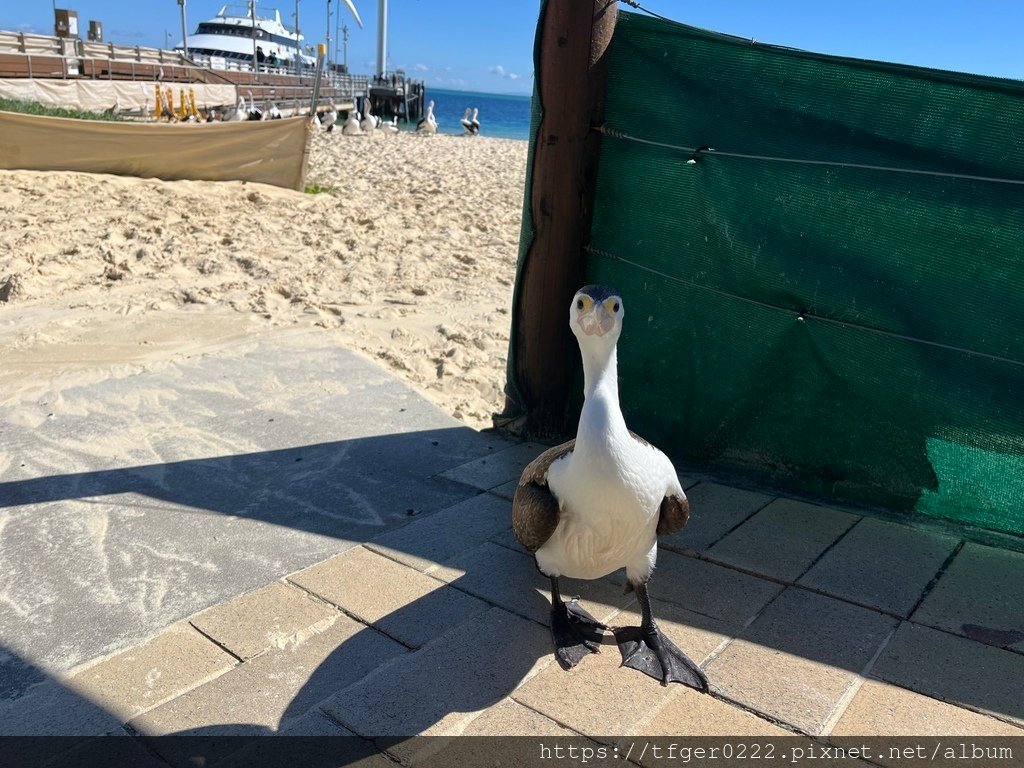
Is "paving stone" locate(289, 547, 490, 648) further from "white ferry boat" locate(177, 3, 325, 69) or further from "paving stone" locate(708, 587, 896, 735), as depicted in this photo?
"white ferry boat" locate(177, 3, 325, 69)

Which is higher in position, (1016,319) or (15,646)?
(1016,319)

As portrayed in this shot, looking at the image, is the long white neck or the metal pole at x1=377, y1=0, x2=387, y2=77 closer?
the long white neck

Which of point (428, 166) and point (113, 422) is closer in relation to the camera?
point (113, 422)

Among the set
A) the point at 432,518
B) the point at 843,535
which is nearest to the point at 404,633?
the point at 432,518

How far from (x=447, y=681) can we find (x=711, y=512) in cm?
155

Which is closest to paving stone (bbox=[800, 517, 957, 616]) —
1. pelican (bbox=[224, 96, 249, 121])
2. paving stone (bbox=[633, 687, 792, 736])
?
paving stone (bbox=[633, 687, 792, 736])

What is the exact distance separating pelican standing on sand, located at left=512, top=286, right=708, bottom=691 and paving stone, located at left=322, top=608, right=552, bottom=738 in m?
0.13

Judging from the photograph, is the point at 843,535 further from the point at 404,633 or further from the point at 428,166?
the point at 428,166

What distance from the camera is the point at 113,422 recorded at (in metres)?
4.39

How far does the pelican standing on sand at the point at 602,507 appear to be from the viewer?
7.68ft

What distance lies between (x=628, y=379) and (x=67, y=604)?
2.59 metres

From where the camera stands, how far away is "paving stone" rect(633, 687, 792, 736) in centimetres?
217

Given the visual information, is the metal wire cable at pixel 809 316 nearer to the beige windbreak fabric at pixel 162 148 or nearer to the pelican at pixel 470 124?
the beige windbreak fabric at pixel 162 148

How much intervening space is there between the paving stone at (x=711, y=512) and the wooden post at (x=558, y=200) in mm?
933
